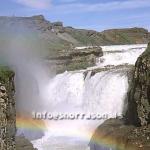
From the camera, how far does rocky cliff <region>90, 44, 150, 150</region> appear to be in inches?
911

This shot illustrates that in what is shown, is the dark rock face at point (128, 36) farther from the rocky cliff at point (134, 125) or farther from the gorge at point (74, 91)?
the rocky cliff at point (134, 125)

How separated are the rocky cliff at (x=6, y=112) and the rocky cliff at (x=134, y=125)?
10120 mm

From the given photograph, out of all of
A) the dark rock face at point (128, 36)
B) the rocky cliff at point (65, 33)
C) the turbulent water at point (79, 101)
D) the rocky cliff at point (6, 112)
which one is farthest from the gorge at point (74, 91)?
the dark rock face at point (128, 36)

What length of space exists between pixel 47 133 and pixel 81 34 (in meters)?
48.7

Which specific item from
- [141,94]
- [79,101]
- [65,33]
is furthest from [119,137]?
[65,33]

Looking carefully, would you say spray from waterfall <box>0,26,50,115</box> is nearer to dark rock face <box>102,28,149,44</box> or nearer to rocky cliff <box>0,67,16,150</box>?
dark rock face <box>102,28,149,44</box>

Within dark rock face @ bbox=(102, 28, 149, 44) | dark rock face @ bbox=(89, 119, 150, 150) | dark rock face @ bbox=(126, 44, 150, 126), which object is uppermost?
dark rock face @ bbox=(102, 28, 149, 44)

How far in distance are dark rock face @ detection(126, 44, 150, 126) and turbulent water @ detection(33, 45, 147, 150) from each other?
3592mm

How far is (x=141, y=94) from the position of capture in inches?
1046

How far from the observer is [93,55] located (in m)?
50.0

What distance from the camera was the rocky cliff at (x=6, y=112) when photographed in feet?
40.8

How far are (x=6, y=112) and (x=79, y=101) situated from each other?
25562 mm

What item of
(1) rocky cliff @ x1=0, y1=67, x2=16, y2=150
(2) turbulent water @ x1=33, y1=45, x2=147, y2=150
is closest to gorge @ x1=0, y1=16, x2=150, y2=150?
(2) turbulent water @ x1=33, y1=45, x2=147, y2=150

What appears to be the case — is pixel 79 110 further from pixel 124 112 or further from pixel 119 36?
pixel 119 36
